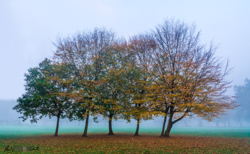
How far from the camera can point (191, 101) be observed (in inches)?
1060

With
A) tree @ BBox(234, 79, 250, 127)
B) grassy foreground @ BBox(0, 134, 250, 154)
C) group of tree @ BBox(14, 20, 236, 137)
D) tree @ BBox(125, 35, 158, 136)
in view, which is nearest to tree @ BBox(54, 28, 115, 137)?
group of tree @ BBox(14, 20, 236, 137)

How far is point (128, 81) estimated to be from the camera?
30188 mm

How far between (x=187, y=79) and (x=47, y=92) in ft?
75.2

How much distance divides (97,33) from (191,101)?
19.7 meters

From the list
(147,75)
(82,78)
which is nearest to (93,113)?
(82,78)

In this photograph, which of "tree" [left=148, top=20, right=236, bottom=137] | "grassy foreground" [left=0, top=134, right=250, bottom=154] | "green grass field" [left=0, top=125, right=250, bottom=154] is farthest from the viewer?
"tree" [left=148, top=20, right=236, bottom=137]

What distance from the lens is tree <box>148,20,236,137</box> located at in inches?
1057

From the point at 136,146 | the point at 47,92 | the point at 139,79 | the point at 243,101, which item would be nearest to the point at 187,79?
the point at 139,79

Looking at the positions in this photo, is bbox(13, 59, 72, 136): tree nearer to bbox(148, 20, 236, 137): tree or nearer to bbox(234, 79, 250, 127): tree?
bbox(148, 20, 236, 137): tree

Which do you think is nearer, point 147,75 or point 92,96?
point 92,96

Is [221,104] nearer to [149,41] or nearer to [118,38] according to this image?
[149,41]

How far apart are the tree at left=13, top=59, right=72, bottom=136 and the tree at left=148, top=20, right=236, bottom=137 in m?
15.1

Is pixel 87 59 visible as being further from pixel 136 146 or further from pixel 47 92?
pixel 136 146

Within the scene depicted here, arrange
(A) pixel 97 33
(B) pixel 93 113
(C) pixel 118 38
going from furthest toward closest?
(C) pixel 118 38, (A) pixel 97 33, (B) pixel 93 113
